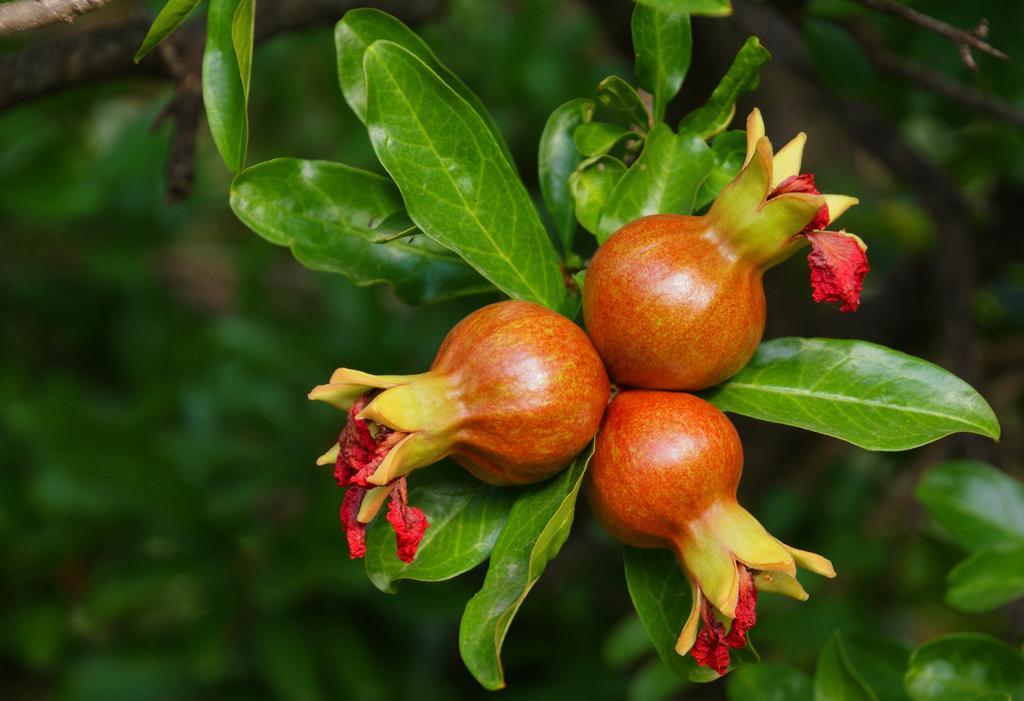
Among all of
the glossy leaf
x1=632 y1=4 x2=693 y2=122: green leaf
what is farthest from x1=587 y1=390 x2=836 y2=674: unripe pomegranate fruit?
x1=632 y1=4 x2=693 y2=122: green leaf

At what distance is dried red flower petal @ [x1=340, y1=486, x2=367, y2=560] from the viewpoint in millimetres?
904

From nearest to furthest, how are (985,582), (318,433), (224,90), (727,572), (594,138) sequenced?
(727,572)
(224,90)
(594,138)
(985,582)
(318,433)

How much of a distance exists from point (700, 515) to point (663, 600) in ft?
0.45

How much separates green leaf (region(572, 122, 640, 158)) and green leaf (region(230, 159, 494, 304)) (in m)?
0.18

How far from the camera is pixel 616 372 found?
0.97 metres

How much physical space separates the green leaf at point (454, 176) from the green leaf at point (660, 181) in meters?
0.08

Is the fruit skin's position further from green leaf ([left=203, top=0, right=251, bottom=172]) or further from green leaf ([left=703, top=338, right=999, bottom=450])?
green leaf ([left=203, top=0, right=251, bottom=172])

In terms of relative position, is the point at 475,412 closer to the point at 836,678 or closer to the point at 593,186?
the point at 593,186

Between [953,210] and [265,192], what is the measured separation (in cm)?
129

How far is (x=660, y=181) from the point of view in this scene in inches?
41.4

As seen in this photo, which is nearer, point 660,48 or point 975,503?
point 660,48

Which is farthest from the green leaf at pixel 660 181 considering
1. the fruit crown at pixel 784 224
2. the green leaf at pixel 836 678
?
the green leaf at pixel 836 678

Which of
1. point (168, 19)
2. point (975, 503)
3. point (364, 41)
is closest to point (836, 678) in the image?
point (975, 503)

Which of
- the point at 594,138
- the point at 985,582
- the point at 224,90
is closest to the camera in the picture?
the point at 224,90
